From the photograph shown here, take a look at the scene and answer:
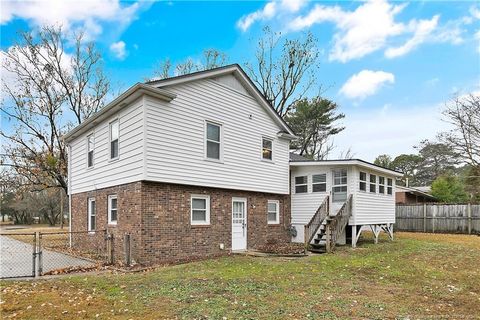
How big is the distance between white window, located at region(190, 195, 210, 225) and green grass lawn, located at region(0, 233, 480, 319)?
69.0 inches

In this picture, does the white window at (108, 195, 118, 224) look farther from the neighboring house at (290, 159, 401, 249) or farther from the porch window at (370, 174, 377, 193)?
the porch window at (370, 174, 377, 193)

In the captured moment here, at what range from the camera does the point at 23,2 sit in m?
10.5

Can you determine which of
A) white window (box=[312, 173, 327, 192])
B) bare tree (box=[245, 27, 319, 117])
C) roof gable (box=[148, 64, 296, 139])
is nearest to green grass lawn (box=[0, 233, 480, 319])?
white window (box=[312, 173, 327, 192])

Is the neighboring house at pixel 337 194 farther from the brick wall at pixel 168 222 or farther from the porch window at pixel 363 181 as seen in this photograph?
the brick wall at pixel 168 222

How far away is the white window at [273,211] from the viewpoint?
52.2 feet

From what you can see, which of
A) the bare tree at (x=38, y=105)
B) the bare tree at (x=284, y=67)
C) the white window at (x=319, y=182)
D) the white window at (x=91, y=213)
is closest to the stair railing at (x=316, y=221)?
the white window at (x=319, y=182)

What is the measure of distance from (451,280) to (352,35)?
40.2 feet

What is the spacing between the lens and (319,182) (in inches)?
658

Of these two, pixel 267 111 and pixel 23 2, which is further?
pixel 267 111

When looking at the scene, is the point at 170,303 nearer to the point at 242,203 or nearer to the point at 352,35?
the point at 242,203

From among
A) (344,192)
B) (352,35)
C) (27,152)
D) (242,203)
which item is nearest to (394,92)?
(352,35)

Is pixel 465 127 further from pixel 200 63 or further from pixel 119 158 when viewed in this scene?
pixel 119 158

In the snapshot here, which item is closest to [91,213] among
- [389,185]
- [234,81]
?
[234,81]

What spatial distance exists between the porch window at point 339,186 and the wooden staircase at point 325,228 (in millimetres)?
500
